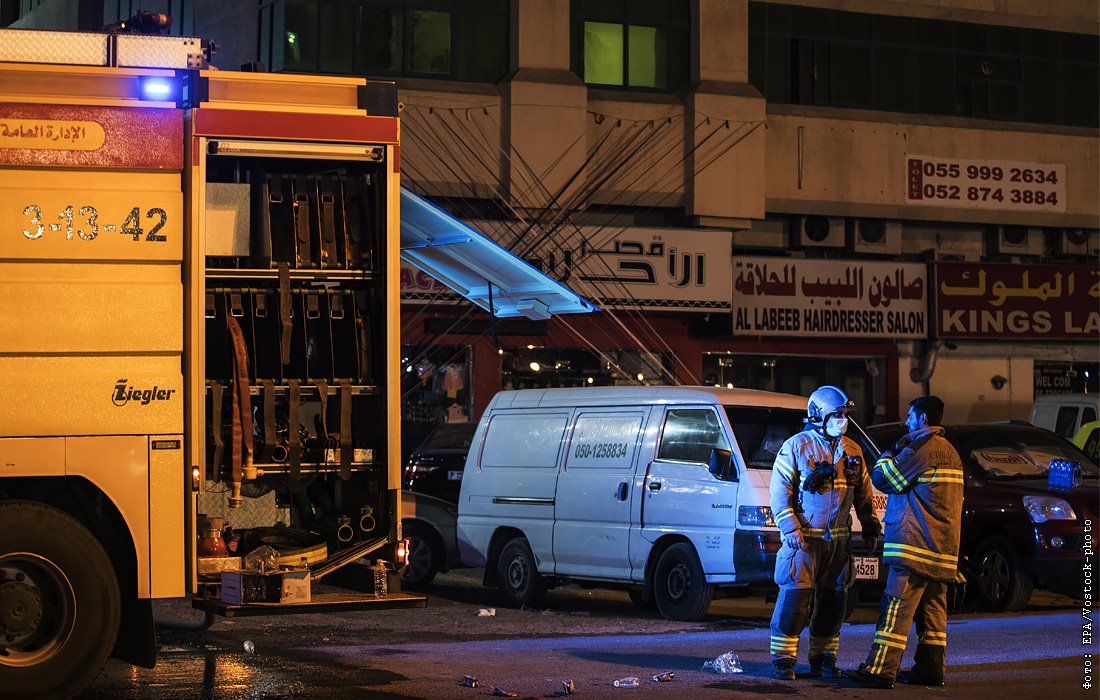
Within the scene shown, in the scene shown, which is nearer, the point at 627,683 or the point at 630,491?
the point at 627,683

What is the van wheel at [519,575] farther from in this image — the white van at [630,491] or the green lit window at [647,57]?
the green lit window at [647,57]

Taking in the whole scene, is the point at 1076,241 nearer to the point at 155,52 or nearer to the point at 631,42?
the point at 631,42

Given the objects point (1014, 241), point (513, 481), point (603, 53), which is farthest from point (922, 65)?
point (513, 481)

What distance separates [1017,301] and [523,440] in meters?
16.5

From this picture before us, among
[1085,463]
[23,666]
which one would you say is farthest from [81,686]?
[1085,463]

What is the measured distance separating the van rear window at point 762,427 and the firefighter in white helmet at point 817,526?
3024mm

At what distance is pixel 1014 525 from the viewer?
1449 centimetres

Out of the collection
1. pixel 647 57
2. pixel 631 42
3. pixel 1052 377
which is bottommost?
pixel 1052 377

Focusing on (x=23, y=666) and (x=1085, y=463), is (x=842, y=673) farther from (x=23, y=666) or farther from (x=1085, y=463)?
(x=1085, y=463)

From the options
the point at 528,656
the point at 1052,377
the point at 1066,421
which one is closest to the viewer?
the point at 528,656

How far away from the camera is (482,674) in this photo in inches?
399

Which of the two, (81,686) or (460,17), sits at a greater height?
(460,17)

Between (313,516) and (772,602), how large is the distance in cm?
761

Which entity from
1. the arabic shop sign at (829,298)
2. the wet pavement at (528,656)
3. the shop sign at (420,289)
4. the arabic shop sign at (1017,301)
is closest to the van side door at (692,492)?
the wet pavement at (528,656)
